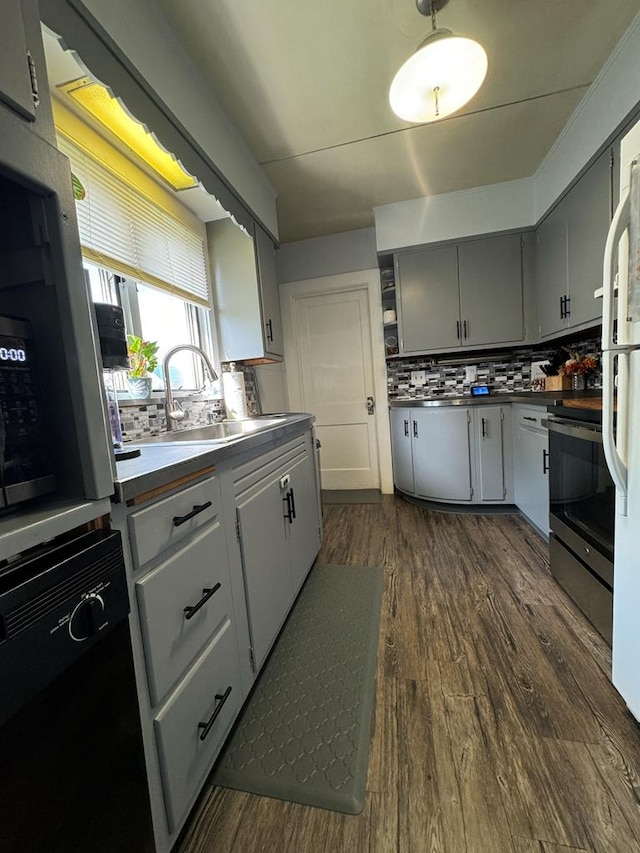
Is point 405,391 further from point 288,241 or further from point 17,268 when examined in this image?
point 17,268

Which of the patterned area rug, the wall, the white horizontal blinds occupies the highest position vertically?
the wall

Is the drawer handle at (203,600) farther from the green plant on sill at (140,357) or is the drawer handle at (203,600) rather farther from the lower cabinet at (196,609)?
the green plant on sill at (140,357)

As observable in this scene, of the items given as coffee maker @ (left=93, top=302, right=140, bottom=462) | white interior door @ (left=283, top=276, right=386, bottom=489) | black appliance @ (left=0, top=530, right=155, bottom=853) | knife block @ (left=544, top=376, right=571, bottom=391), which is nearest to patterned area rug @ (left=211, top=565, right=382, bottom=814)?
black appliance @ (left=0, top=530, right=155, bottom=853)

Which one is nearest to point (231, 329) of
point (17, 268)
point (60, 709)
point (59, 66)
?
point (59, 66)

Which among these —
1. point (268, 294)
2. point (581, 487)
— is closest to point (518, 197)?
point (268, 294)

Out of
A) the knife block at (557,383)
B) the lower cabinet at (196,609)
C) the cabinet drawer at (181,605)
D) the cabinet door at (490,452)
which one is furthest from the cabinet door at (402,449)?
the cabinet drawer at (181,605)

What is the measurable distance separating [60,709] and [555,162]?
347 centimetres

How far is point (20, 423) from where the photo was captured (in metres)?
0.53

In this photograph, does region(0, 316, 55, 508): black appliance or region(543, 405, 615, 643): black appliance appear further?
region(543, 405, 615, 643): black appliance

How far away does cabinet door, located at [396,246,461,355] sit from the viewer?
302 cm

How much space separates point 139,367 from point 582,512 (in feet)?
6.85

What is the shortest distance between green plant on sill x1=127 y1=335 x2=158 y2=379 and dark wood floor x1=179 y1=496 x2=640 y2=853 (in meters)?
1.52

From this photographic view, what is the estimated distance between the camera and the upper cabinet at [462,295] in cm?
292

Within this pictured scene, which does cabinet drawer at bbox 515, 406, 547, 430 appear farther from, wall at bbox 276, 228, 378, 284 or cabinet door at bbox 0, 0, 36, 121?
cabinet door at bbox 0, 0, 36, 121
